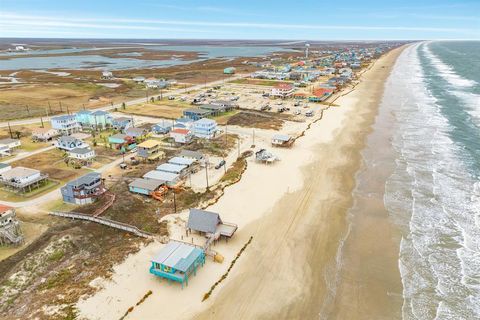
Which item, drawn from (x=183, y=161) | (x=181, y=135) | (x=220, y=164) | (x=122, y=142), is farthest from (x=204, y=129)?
(x=183, y=161)

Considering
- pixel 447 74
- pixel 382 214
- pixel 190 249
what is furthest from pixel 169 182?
pixel 447 74

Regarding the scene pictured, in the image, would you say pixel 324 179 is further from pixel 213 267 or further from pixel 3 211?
pixel 3 211

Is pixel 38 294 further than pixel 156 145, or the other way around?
pixel 156 145

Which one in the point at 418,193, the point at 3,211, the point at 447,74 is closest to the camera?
the point at 3,211

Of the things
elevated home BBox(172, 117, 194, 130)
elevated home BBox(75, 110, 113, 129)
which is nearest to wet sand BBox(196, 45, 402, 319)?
elevated home BBox(172, 117, 194, 130)

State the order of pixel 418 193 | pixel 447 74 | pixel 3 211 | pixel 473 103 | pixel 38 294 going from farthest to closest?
pixel 447 74 < pixel 473 103 < pixel 418 193 < pixel 3 211 < pixel 38 294

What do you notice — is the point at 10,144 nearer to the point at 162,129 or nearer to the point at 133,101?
the point at 162,129

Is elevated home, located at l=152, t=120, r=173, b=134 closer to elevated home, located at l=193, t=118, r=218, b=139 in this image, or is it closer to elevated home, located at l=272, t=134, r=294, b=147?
elevated home, located at l=193, t=118, r=218, b=139

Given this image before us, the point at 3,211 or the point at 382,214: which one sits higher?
the point at 3,211
